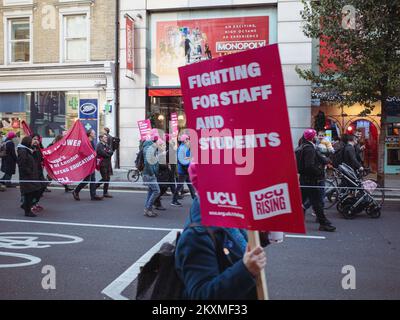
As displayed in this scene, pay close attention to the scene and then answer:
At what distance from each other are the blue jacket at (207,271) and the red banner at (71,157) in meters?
9.90

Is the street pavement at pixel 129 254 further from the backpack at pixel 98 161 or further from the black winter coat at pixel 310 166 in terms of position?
the backpack at pixel 98 161

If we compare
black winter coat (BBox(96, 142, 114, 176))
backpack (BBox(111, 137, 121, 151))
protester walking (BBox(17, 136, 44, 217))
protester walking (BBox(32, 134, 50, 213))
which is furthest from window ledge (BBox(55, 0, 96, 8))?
protester walking (BBox(17, 136, 44, 217))

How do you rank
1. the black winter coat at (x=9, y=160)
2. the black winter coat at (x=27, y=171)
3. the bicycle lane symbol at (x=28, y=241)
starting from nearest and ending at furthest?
the bicycle lane symbol at (x=28, y=241) → the black winter coat at (x=27, y=171) → the black winter coat at (x=9, y=160)

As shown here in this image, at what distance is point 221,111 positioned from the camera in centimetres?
237

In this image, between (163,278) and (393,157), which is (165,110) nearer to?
(393,157)

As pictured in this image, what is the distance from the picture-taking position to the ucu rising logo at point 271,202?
2.22 meters

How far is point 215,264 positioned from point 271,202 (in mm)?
427

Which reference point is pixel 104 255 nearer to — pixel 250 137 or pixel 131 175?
pixel 250 137

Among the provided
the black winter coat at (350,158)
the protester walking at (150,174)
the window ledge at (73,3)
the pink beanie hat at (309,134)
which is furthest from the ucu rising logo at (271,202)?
the window ledge at (73,3)

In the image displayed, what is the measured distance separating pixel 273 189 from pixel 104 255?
474 centimetres

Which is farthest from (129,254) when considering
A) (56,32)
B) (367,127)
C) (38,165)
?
(56,32)

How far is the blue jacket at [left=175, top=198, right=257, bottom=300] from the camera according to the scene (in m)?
2.14

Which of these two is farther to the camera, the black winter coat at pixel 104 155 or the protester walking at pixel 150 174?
the black winter coat at pixel 104 155

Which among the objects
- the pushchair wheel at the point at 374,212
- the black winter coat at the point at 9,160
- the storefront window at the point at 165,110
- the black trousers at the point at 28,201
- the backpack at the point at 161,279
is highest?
the storefront window at the point at 165,110
